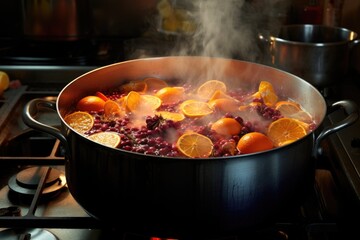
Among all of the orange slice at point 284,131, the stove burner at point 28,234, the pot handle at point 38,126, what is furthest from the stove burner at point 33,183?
the orange slice at point 284,131

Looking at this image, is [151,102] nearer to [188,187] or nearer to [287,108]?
[287,108]

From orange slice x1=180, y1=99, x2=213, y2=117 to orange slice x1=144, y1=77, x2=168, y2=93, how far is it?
8.0 inches

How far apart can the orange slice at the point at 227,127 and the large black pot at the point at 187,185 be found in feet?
0.76

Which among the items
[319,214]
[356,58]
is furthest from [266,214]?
[356,58]

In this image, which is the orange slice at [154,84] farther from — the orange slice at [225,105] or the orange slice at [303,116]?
the orange slice at [303,116]

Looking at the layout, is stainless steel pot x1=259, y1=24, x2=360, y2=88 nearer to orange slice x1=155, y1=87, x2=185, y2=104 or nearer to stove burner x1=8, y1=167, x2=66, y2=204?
orange slice x1=155, y1=87, x2=185, y2=104

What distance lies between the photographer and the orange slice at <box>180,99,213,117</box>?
4.34 feet

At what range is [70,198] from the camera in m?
1.26

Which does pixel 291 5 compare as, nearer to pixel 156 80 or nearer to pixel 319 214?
pixel 156 80

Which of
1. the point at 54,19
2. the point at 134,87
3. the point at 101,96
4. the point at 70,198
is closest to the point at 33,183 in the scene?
the point at 70,198

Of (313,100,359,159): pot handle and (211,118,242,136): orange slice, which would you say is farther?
(211,118,242,136): orange slice

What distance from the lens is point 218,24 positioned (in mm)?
1987

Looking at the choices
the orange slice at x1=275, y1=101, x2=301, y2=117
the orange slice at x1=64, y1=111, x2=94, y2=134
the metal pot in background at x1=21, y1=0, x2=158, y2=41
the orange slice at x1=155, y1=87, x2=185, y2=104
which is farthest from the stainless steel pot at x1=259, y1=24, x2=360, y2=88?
the metal pot in background at x1=21, y1=0, x2=158, y2=41

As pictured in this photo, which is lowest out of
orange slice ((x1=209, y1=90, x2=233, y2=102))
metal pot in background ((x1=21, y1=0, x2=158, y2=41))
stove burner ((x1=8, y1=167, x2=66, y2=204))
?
stove burner ((x1=8, y1=167, x2=66, y2=204))
